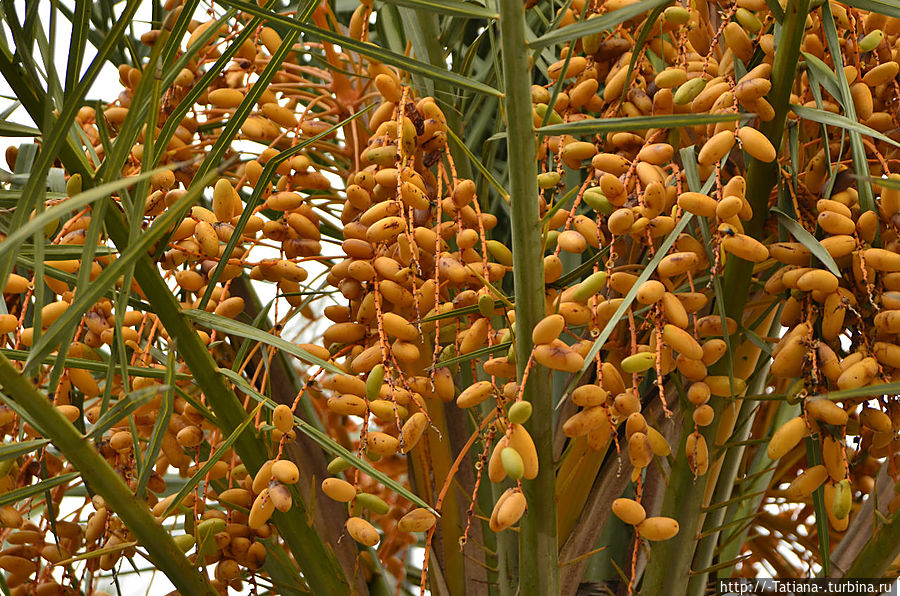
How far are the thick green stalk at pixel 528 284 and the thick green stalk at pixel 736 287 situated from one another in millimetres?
102

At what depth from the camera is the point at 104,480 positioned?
1.63 feet

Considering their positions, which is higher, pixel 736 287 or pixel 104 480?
pixel 736 287

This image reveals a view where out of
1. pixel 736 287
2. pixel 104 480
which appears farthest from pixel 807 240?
pixel 104 480

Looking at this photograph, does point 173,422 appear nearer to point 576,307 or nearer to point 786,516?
point 576,307

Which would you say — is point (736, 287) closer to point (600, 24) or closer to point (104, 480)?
point (600, 24)

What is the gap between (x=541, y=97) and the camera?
65 centimetres

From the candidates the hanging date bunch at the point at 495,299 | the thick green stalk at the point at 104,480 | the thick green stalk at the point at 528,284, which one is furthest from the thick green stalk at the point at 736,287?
the thick green stalk at the point at 104,480

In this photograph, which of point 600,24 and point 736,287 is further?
point 736,287

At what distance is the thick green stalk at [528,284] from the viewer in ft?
1.60

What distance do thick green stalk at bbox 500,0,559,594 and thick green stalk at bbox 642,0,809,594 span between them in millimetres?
102

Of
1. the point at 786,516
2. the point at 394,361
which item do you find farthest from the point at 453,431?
the point at 786,516

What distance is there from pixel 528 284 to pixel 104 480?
24cm

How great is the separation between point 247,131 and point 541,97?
21 centimetres

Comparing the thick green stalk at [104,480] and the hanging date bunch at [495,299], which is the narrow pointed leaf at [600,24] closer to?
the hanging date bunch at [495,299]
